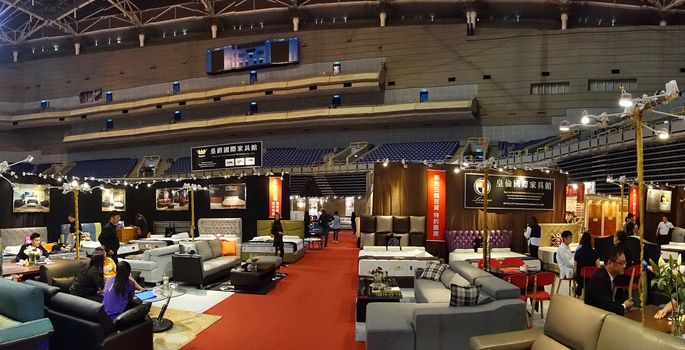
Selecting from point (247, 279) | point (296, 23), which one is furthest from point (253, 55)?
point (247, 279)

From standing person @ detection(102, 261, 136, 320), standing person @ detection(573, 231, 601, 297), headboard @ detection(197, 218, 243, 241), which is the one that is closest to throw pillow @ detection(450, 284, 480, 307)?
standing person @ detection(573, 231, 601, 297)

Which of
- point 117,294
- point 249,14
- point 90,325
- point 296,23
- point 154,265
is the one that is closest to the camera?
point 90,325

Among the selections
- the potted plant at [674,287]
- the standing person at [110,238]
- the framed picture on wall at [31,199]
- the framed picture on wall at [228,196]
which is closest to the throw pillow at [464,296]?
the potted plant at [674,287]

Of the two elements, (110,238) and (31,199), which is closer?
(110,238)

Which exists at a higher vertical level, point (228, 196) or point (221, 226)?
point (228, 196)

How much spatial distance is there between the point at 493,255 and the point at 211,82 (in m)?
17.3

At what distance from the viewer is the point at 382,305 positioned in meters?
4.17

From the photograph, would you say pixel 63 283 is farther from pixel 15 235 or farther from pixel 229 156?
pixel 15 235

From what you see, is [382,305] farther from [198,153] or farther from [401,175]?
[198,153]

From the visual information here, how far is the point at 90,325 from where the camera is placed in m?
3.37

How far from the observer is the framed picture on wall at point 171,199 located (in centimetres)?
1319

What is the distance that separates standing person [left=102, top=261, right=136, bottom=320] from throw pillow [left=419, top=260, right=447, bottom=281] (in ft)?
13.1

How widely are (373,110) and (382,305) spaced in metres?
14.2

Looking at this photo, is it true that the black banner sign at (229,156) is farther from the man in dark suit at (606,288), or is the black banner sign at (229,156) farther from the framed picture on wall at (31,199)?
the man in dark suit at (606,288)
